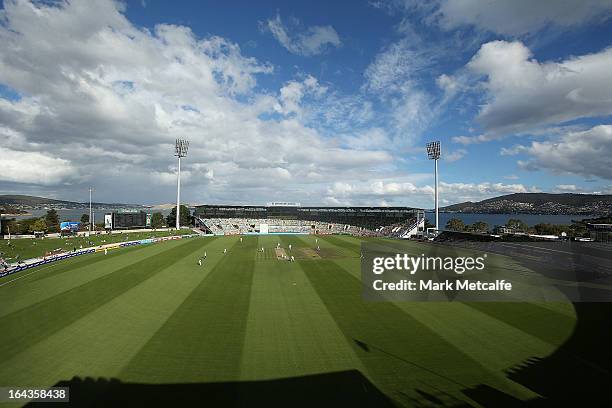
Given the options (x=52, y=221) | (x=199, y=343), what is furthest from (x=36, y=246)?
(x=199, y=343)

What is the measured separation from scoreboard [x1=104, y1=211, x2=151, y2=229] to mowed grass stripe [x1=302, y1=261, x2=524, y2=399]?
8880 cm

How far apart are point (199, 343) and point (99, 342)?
16.0 ft

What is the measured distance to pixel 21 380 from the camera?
13.4m

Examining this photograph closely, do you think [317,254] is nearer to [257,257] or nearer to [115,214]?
[257,257]

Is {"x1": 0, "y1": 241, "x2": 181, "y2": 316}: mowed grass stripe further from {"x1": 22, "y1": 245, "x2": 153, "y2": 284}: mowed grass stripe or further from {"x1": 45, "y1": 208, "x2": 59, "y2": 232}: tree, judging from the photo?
{"x1": 45, "y1": 208, "x2": 59, "y2": 232}: tree

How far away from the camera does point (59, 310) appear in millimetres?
22203

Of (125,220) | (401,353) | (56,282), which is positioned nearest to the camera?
(401,353)

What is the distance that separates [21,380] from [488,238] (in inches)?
2178

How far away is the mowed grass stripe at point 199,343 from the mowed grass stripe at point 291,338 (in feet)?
2.38

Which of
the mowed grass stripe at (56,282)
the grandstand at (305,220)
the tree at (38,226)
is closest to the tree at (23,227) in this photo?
the tree at (38,226)

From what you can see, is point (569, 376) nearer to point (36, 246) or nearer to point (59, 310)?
point (59, 310)

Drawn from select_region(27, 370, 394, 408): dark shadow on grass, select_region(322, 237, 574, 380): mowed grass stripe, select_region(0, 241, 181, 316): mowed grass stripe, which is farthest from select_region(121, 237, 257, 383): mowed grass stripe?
select_region(0, 241, 181, 316): mowed grass stripe

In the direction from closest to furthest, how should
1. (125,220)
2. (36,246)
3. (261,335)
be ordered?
(261,335) → (36,246) → (125,220)

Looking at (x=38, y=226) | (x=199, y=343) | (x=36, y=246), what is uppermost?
(x=38, y=226)
